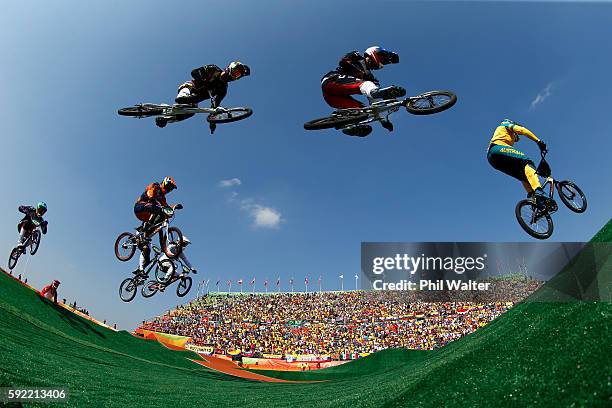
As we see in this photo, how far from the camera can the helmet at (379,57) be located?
7996 mm

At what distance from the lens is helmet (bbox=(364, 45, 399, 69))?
26.2 feet

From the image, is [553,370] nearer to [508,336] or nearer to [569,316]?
[569,316]

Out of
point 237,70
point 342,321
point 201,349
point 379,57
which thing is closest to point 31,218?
point 237,70

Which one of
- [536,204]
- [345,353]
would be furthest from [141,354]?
[345,353]

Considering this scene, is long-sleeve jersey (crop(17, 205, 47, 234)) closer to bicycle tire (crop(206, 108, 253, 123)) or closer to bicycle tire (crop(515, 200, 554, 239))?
bicycle tire (crop(206, 108, 253, 123))

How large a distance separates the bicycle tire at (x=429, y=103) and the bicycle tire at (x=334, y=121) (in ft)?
3.56

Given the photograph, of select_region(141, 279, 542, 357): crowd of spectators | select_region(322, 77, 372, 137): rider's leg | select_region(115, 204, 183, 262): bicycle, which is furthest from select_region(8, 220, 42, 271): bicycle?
select_region(141, 279, 542, 357): crowd of spectators

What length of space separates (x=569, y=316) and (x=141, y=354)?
23.0m

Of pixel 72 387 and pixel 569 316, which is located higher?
pixel 569 316

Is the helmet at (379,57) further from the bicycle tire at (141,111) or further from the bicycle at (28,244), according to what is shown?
the bicycle at (28,244)

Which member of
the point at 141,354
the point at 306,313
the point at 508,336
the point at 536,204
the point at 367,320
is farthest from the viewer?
the point at 306,313

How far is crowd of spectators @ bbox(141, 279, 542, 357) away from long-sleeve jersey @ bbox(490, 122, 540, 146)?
123ft

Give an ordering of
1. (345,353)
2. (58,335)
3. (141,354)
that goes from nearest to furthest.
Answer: (58,335) → (141,354) → (345,353)

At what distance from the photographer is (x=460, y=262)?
8945 mm
